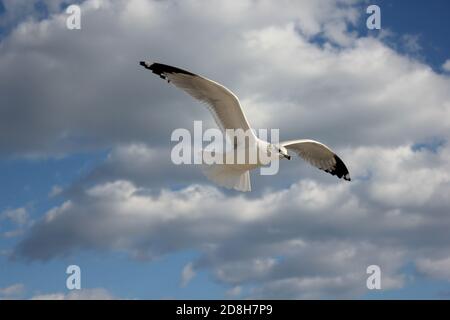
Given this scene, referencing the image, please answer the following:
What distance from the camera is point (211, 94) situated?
1109cm

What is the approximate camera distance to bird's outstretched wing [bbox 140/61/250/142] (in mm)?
10867

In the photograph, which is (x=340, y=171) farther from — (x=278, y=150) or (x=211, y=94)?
(x=211, y=94)

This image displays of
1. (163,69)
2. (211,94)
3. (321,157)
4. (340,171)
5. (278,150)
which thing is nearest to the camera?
(163,69)

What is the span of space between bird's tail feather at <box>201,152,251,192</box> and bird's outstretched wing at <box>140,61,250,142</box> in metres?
0.71

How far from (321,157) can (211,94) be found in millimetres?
4043

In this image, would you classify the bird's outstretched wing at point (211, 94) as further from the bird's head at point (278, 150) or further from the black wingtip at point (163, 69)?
the bird's head at point (278, 150)

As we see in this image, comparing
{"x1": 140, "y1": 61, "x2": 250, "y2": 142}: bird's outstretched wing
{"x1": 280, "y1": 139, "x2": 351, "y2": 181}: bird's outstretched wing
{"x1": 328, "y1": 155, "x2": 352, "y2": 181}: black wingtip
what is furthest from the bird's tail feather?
{"x1": 328, "y1": 155, "x2": 352, "y2": 181}: black wingtip


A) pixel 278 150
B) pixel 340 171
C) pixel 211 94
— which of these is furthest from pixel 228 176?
pixel 340 171
